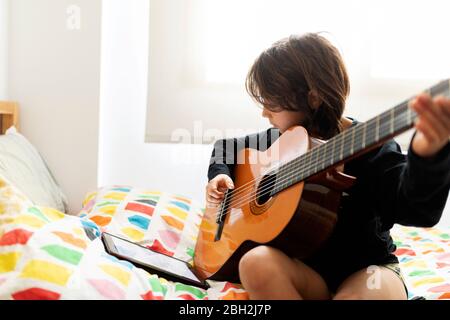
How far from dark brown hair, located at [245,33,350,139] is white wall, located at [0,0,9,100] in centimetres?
122

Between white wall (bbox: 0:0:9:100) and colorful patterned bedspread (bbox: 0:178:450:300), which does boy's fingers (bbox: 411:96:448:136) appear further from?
white wall (bbox: 0:0:9:100)

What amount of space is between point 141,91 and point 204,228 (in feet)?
3.19

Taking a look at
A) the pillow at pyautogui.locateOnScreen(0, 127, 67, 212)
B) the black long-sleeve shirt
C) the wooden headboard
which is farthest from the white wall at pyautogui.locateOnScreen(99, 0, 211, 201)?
the black long-sleeve shirt

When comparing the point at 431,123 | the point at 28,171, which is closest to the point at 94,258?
the point at 431,123

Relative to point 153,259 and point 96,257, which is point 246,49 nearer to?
point 153,259

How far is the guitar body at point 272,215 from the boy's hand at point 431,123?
155 millimetres

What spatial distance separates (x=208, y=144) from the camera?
6.63 feet

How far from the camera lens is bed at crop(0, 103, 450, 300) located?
87cm

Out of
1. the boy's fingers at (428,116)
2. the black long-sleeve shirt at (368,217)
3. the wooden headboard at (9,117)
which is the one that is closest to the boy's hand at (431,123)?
the boy's fingers at (428,116)

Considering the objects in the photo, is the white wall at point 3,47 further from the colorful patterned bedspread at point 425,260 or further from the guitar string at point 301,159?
the colorful patterned bedspread at point 425,260

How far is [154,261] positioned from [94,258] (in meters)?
0.21

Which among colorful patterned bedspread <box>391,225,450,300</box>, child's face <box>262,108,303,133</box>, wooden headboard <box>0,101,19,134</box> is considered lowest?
colorful patterned bedspread <box>391,225,450,300</box>

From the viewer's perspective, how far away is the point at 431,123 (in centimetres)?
68
